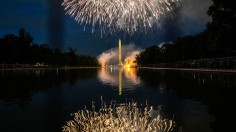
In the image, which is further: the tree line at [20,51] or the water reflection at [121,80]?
the tree line at [20,51]

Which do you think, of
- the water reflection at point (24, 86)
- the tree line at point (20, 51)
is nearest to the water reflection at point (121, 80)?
the water reflection at point (24, 86)

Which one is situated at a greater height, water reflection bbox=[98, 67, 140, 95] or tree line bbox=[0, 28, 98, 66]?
tree line bbox=[0, 28, 98, 66]

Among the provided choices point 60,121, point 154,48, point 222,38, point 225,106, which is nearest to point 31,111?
point 60,121

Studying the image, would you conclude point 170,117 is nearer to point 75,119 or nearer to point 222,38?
point 75,119

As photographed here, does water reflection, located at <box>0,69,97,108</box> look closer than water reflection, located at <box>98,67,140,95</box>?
Yes

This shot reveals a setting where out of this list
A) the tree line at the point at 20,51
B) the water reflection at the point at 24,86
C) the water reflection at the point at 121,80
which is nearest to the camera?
the water reflection at the point at 24,86

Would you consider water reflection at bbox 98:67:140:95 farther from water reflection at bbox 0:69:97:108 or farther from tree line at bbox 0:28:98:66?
tree line at bbox 0:28:98:66

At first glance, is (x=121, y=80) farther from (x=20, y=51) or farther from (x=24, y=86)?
(x=20, y=51)

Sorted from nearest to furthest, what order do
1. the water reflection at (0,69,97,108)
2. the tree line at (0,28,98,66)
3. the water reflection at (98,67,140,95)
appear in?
1. the water reflection at (0,69,97,108)
2. the water reflection at (98,67,140,95)
3. the tree line at (0,28,98,66)

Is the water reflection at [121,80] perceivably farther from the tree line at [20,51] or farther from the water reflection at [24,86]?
the tree line at [20,51]

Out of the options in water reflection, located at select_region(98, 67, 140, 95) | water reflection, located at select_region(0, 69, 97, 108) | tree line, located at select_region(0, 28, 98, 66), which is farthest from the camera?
tree line, located at select_region(0, 28, 98, 66)

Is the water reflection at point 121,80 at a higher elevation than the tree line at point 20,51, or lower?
lower

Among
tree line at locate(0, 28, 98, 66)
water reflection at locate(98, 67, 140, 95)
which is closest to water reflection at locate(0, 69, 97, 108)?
water reflection at locate(98, 67, 140, 95)
